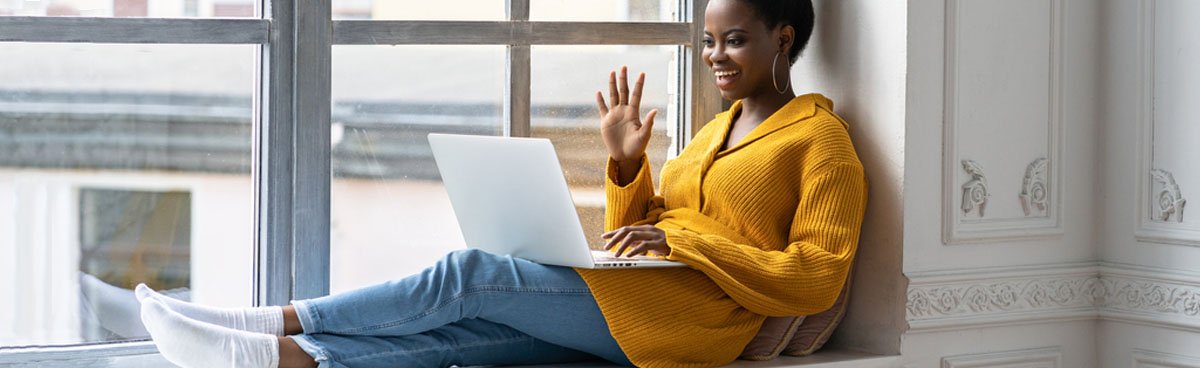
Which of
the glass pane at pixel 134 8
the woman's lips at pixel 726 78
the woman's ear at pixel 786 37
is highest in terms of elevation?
the glass pane at pixel 134 8

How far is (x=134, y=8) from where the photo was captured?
206 centimetres

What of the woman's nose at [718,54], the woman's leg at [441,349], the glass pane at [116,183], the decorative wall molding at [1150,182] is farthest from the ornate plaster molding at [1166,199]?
the glass pane at [116,183]

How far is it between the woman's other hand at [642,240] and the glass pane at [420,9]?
0.62 metres

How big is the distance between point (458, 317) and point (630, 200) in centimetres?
50

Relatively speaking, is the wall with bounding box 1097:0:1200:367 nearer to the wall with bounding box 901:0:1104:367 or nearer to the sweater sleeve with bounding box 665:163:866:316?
the wall with bounding box 901:0:1104:367

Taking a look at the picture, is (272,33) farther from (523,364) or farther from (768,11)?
(768,11)

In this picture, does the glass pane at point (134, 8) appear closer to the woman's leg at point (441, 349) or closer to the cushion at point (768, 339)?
the woman's leg at point (441, 349)

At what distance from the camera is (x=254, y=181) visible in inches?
85.3

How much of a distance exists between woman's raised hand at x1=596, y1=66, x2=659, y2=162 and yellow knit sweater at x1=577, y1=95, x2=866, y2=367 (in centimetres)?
14

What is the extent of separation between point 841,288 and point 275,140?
1.10m

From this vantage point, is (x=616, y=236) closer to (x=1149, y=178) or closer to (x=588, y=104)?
(x=588, y=104)

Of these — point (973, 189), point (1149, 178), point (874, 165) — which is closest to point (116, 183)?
point (874, 165)

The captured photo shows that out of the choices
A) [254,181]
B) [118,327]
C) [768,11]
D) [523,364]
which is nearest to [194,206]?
[254,181]

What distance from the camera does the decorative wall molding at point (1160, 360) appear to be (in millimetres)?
2035
